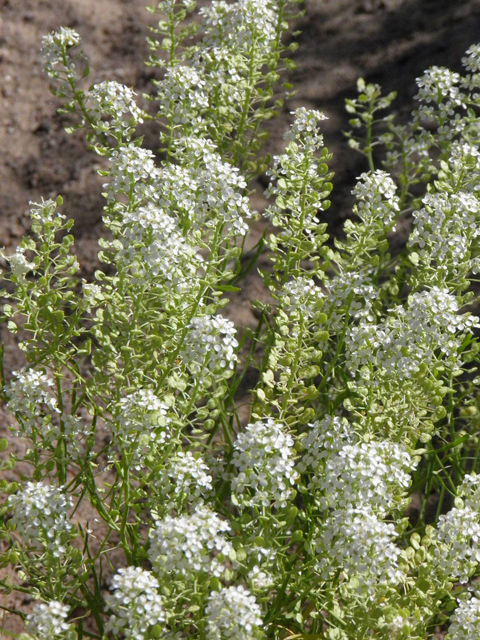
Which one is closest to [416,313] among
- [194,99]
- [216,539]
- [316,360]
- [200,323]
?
[316,360]

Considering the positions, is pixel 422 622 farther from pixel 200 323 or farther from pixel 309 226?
pixel 309 226

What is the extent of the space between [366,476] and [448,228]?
973mm

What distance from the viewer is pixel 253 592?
7.45ft

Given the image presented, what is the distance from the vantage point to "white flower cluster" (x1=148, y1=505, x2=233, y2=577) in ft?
6.92

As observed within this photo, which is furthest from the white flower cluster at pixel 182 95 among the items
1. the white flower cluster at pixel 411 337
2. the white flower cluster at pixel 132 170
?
the white flower cluster at pixel 411 337

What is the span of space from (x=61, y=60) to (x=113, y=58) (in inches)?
80.9

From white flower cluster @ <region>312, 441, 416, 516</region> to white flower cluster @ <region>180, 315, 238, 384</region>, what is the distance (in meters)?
0.43

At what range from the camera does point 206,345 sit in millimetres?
2338

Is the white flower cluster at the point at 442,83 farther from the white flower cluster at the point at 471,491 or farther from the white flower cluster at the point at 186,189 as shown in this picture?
the white flower cluster at the point at 471,491

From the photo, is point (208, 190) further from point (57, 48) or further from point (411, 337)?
point (57, 48)

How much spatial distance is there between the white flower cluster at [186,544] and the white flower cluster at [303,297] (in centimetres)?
72

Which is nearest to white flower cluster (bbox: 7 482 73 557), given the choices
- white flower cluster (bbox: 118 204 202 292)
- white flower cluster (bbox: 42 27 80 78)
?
white flower cluster (bbox: 118 204 202 292)

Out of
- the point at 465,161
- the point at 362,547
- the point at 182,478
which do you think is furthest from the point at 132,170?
the point at 362,547

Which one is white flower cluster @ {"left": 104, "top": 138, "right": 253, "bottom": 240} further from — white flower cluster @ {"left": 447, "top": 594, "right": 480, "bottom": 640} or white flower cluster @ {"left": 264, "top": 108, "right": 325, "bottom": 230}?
white flower cluster @ {"left": 447, "top": 594, "right": 480, "bottom": 640}
